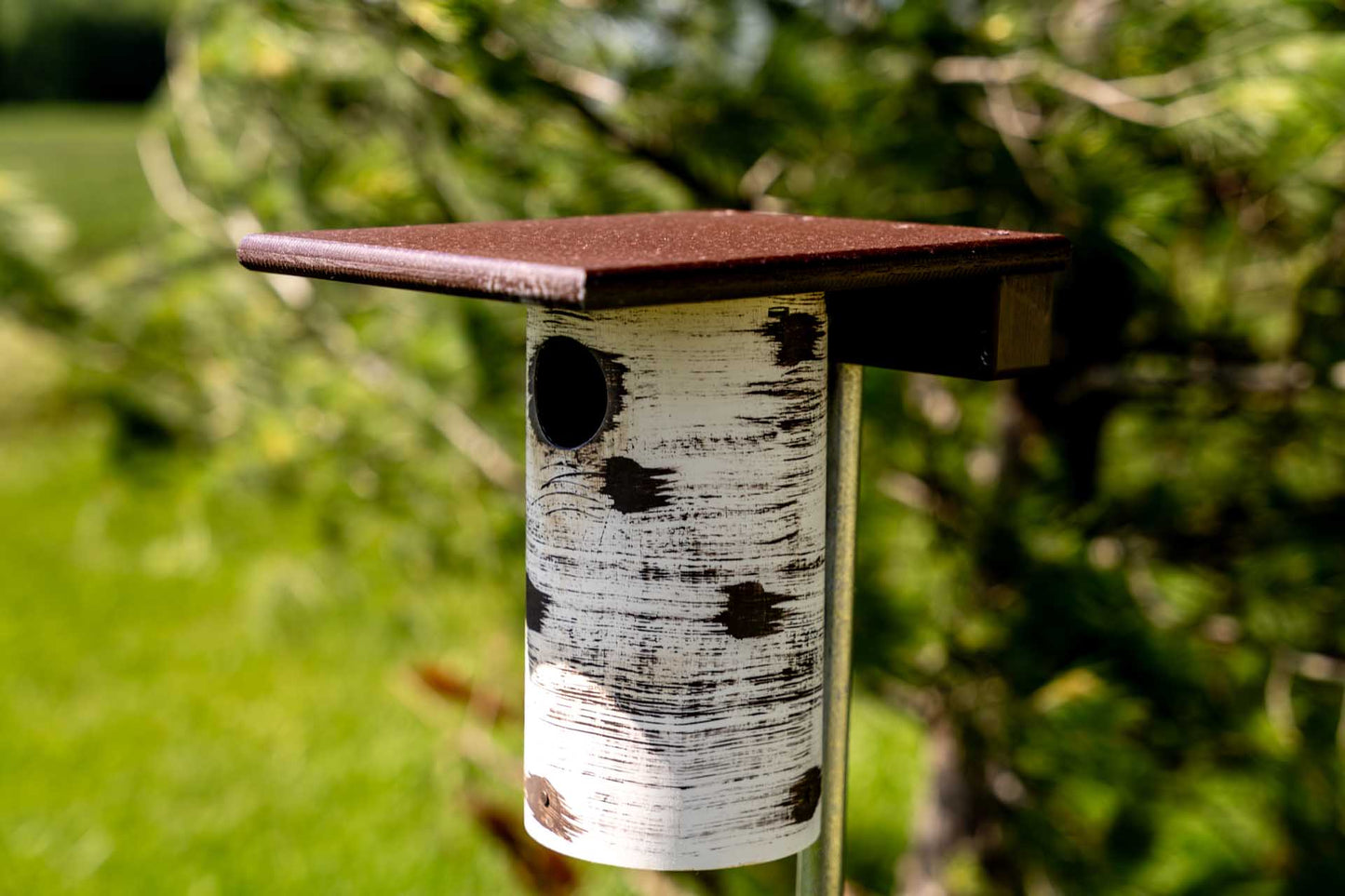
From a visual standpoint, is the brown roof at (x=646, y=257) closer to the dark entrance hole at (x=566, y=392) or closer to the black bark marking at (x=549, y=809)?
the dark entrance hole at (x=566, y=392)

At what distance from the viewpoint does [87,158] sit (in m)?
12.6

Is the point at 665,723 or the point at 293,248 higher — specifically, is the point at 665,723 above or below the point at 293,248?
below

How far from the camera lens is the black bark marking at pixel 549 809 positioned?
123 centimetres

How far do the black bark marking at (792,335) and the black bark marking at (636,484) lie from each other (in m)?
0.14

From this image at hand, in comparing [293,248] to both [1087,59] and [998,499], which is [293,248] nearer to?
[998,499]

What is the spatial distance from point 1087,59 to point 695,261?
1067 millimetres

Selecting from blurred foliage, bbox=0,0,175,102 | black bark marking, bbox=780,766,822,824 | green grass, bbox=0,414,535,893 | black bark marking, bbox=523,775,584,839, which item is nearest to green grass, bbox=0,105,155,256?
blurred foliage, bbox=0,0,175,102

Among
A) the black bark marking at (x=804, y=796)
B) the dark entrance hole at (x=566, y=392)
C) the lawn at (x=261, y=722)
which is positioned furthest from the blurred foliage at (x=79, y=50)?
the black bark marking at (x=804, y=796)

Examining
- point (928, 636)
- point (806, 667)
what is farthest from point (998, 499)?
point (806, 667)

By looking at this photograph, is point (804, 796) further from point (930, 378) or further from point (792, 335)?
point (930, 378)

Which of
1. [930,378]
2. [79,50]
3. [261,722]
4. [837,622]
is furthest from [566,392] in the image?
[79,50]

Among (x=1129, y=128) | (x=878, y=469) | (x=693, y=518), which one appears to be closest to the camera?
(x=693, y=518)

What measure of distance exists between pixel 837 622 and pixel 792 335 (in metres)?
0.29

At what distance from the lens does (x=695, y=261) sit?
38.0 inches
